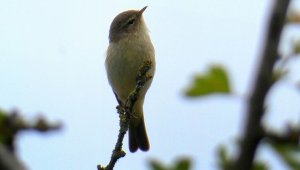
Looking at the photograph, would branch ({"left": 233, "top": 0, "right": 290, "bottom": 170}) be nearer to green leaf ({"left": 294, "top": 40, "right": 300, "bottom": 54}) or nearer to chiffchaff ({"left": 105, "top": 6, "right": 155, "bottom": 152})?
green leaf ({"left": 294, "top": 40, "right": 300, "bottom": 54})

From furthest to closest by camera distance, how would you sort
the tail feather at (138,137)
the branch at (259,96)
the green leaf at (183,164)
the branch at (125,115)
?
the tail feather at (138,137) < the branch at (125,115) < the green leaf at (183,164) < the branch at (259,96)

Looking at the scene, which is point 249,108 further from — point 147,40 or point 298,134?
point 147,40

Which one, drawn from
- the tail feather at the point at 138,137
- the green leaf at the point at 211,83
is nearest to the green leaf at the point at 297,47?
the green leaf at the point at 211,83

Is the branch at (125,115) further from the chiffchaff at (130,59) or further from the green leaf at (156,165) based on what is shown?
the chiffchaff at (130,59)

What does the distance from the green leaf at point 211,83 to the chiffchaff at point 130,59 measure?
5.13 m

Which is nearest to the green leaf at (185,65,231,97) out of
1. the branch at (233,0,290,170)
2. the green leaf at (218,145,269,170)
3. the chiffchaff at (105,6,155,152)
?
the green leaf at (218,145,269,170)

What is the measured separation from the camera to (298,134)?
0.77m

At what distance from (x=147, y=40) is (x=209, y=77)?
6149mm

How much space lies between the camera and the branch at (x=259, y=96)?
61 centimetres

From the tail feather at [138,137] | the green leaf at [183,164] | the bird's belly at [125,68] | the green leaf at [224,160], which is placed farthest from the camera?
the tail feather at [138,137]

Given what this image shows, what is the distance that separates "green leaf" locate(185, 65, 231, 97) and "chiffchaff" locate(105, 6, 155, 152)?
16.8 feet

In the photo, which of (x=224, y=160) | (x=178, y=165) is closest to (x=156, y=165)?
(x=178, y=165)

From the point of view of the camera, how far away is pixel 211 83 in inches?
38.3

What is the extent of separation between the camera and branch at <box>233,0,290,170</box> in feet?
2.00
